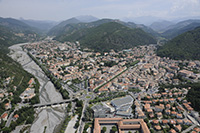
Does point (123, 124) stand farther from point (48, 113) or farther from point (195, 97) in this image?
point (195, 97)

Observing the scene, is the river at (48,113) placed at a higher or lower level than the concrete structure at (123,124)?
lower

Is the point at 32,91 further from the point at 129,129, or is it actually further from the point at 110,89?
the point at 129,129

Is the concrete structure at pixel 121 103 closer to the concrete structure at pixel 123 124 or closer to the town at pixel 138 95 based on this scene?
the town at pixel 138 95

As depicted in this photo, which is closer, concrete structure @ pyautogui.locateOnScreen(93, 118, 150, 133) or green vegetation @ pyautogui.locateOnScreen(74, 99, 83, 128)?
concrete structure @ pyautogui.locateOnScreen(93, 118, 150, 133)

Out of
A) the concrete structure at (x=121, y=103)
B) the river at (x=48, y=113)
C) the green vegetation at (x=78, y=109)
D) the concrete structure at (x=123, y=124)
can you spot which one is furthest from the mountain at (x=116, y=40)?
the concrete structure at (x=123, y=124)

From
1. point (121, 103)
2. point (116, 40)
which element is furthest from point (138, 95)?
point (116, 40)

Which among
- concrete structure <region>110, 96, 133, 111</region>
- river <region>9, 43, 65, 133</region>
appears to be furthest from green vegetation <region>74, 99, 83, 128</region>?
concrete structure <region>110, 96, 133, 111</region>

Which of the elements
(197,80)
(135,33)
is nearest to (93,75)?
(197,80)

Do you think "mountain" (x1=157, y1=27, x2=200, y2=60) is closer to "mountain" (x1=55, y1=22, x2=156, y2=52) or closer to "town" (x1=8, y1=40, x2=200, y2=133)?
"town" (x1=8, y1=40, x2=200, y2=133)
